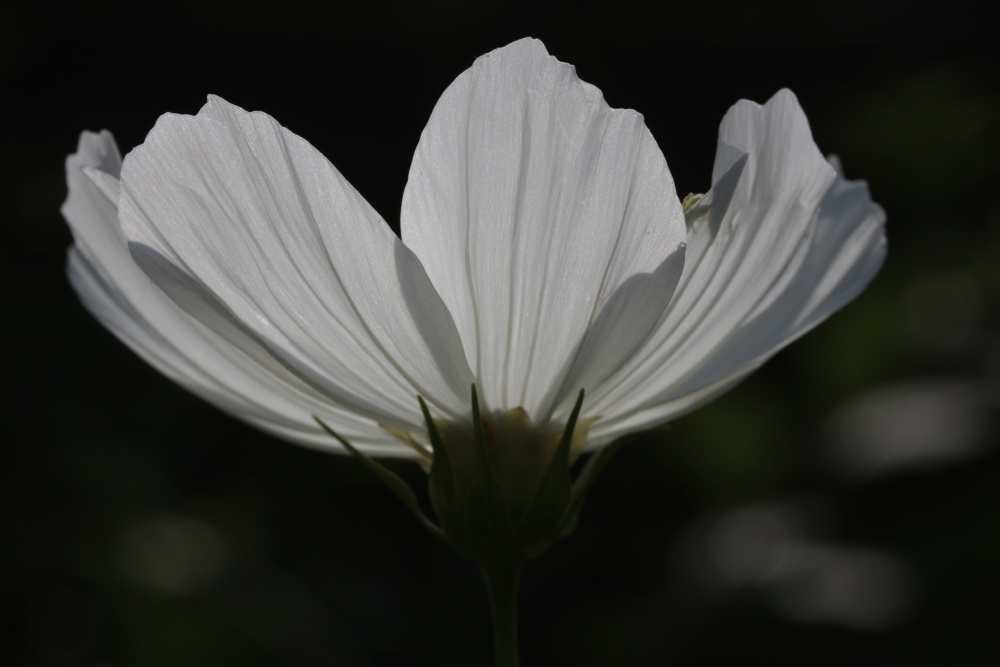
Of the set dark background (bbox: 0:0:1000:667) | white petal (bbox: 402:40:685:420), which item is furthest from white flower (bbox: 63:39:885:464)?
dark background (bbox: 0:0:1000:667)

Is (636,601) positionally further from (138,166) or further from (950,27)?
(950,27)

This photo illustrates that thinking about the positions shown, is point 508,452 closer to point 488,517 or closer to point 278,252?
point 488,517

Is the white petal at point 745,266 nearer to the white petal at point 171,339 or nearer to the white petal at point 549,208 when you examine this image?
the white petal at point 549,208

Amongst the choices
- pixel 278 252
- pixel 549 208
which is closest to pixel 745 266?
pixel 549 208

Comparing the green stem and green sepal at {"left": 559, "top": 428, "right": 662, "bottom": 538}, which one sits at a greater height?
green sepal at {"left": 559, "top": 428, "right": 662, "bottom": 538}

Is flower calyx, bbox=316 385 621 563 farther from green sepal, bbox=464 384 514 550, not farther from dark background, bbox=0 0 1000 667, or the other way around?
dark background, bbox=0 0 1000 667

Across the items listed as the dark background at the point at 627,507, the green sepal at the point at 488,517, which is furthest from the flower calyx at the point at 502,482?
the dark background at the point at 627,507
